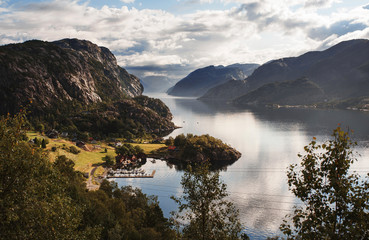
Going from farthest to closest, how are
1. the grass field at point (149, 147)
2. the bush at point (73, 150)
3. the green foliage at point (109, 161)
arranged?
1. the grass field at point (149, 147)
2. the bush at point (73, 150)
3. the green foliage at point (109, 161)

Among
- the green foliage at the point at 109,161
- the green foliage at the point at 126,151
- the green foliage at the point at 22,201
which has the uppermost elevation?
the green foliage at the point at 22,201

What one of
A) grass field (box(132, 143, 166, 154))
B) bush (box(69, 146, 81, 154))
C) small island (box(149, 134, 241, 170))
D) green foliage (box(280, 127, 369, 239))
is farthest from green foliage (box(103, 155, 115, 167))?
green foliage (box(280, 127, 369, 239))

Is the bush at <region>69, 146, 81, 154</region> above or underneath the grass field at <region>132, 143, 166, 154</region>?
above

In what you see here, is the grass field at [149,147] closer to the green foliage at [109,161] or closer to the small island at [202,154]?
the small island at [202,154]

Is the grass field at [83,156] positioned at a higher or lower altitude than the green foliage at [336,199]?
lower

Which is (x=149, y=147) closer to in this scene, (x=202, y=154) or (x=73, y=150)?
(x=202, y=154)

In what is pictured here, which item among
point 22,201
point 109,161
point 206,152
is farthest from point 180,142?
point 22,201

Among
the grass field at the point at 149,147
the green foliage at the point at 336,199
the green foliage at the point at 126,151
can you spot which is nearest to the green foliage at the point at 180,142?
the grass field at the point at 149,147

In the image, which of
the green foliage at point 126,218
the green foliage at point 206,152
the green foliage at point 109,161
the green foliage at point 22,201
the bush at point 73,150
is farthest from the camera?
the green foliage at point 206,152

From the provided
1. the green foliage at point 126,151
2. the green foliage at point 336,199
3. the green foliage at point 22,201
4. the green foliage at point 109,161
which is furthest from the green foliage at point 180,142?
the green foliage at point 336,199

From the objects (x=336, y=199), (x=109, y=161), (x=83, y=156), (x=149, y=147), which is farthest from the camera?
(x=149, y=147)

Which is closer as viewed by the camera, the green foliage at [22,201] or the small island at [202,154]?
the green foliage at [22,201]

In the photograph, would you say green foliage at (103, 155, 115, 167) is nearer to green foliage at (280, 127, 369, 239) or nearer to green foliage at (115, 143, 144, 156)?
green foliage at (115, 143, 144, 156)

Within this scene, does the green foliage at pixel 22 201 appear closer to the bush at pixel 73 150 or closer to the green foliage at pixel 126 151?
the bush at pixel 73 150
